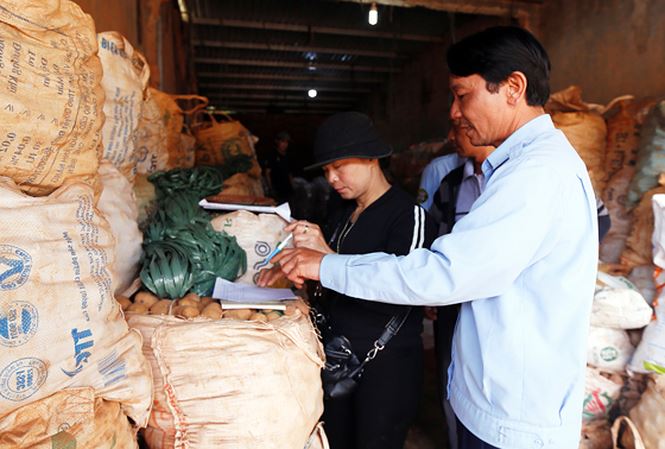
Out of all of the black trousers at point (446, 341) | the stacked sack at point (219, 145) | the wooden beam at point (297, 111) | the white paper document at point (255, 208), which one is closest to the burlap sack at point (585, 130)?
the black trousers at point (446, 341)

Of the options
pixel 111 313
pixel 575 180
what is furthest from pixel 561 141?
pixel 111 313

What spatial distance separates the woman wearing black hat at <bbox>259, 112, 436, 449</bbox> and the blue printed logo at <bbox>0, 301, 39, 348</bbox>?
0.74 metres

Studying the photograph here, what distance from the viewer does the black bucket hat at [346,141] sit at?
4.99 ft

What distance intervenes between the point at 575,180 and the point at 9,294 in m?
1.15

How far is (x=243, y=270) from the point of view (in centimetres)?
159

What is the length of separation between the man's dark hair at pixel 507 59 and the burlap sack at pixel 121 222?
105 cm

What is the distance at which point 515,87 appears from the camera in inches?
44.2

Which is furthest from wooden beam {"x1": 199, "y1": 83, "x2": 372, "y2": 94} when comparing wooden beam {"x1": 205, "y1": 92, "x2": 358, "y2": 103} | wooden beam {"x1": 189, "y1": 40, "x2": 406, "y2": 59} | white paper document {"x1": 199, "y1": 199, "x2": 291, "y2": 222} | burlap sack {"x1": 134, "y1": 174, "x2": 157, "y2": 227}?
white paper document {"x1": 199, "y1": 199, "x2": 291, "y2": 222}

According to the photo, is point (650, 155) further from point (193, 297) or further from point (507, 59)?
point (193, 297)

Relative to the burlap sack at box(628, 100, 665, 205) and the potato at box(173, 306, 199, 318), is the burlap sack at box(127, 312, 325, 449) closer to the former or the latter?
the potato at box(173, 306, 199, 318)

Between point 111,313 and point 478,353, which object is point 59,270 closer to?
point 111,313

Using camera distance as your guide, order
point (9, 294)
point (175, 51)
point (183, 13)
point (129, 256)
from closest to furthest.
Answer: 1. point (9, 294)
2. point (129, 256)
3. point (175, 51)
4. point (183, 13)

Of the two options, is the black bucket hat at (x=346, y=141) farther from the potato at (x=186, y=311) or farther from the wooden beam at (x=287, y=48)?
the wooden beam at (x=287, y=48)

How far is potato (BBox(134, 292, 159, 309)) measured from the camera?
1271mm
